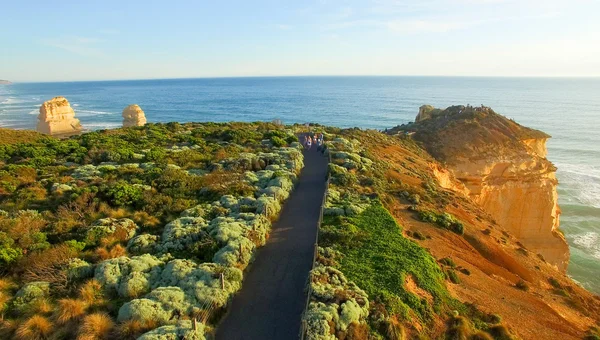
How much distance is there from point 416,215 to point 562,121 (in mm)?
114473

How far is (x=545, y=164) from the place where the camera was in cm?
3781

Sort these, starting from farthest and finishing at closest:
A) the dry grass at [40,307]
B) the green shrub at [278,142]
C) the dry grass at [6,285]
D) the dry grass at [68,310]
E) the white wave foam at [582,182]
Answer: the white wave foam at [582,182] → the green shrub at [278,142] → the dry grass at [6,285] → the dry grass at [40,307] → the dry grass at [68,310]

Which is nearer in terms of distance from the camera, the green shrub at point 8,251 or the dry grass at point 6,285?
the dry grass at point 6,285

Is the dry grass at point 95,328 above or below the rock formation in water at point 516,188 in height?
above

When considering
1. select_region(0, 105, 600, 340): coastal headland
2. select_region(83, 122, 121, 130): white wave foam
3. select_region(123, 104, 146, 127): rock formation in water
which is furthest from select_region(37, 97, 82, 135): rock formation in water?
select_region(0, 105, 600, 340): coastal headland

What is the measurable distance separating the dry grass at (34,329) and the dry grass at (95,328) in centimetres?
89

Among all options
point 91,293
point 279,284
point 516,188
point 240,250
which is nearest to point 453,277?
point 279,284

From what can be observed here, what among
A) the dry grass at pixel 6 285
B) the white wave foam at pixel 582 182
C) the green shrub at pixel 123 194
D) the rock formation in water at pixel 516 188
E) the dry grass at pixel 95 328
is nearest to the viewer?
the dry grass at pixel 95 328

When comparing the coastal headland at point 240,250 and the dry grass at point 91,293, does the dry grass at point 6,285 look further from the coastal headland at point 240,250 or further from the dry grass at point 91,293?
the dry grass at point 91,293

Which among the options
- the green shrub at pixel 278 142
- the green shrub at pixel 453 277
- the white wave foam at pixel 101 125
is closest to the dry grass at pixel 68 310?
the green shrub at pixel 453 277

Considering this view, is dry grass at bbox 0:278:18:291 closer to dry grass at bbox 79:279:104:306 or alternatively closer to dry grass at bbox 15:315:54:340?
dry grass at bbox 79:279:104:306

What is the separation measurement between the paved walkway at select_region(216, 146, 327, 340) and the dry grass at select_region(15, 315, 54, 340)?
14.7 ft

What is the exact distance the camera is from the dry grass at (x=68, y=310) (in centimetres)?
1014

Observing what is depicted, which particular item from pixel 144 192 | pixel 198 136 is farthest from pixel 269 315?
pixel 198 136
